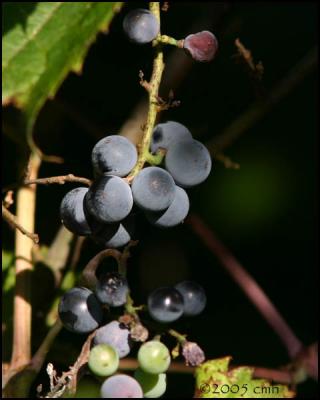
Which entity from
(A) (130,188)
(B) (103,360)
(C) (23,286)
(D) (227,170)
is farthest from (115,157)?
(D) (227,170)

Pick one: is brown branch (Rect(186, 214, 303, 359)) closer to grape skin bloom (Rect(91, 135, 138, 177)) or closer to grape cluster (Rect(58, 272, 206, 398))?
grape cluster (Rect(58, 272, 206, 398))

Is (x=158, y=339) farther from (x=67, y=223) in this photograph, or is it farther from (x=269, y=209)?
(x=269, y=209)

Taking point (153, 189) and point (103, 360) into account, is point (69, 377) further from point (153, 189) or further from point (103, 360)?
point (153, 189)

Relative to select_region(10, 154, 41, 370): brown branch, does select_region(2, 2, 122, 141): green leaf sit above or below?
above

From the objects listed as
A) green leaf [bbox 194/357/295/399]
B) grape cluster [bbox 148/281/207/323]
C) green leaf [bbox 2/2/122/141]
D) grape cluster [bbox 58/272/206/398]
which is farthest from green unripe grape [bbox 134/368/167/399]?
green leaf [bbox 2/2/122/141]

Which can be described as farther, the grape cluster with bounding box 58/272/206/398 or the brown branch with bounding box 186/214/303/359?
the brown branch with bounding box 186/214/303/359
